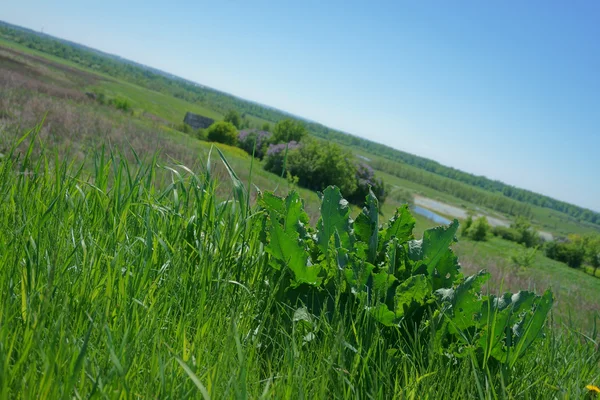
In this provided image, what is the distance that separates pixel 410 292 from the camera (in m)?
1.51

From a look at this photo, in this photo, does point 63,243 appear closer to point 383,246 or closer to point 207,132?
point 383,246

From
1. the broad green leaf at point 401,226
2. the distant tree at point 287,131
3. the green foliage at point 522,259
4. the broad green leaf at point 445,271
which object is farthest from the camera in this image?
the distant tree at point 287,131

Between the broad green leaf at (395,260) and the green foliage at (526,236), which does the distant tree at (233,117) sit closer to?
the green foliage at (526,236)

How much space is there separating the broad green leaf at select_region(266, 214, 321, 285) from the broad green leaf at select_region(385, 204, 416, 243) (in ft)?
1.27

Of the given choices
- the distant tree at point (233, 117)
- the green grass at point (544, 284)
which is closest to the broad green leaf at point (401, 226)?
the green grass at point (544, 284)

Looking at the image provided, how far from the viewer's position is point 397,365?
1.40 m

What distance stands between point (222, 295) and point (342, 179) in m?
36.0

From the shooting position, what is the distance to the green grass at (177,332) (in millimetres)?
912

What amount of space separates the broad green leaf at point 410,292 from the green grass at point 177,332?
117 mm

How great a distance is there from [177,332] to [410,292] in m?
0.77

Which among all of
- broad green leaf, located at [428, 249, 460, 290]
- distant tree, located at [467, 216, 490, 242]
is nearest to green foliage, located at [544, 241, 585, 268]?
distant tree, located at [467, 216, 490, 242]

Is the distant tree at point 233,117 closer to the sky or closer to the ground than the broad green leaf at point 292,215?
closer to the sky

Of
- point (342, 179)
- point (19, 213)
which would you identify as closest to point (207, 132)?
point (342, 179)

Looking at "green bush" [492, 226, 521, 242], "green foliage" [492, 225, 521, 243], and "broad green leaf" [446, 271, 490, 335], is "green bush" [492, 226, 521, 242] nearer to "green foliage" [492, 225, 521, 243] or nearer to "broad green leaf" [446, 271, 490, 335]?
"green foliage" [492, 225, 521, 243]
